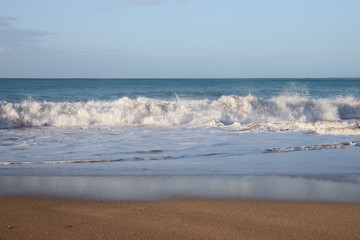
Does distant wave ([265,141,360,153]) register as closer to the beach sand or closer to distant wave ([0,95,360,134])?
distant wave ([0,95,360,134])

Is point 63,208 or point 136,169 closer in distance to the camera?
point 63,208

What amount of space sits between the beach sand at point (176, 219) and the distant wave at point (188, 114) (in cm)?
821

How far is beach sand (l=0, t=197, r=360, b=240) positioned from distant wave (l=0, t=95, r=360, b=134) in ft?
26.9

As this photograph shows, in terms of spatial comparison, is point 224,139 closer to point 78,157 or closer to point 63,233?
point 78,157

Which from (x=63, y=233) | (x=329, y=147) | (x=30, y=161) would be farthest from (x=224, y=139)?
(x=63, y=233)

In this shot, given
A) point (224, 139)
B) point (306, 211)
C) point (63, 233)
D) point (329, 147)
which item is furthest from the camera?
point (224, 139)

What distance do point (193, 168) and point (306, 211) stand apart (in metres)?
2.52

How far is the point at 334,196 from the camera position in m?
4.89

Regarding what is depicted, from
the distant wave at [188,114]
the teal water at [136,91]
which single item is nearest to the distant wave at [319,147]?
the distant wave at [188,114]

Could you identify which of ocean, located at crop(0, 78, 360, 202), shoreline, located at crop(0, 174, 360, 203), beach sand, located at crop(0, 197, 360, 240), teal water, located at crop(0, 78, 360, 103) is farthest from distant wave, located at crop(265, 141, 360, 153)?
teal water, located at crop(0, 78, 360, 103)

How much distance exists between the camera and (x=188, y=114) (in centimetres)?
1652

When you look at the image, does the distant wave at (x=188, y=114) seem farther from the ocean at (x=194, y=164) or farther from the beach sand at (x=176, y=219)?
the beach sand at (x=176, y=219)

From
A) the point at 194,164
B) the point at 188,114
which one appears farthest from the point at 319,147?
the point at 188,114

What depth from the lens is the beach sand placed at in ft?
12.1
